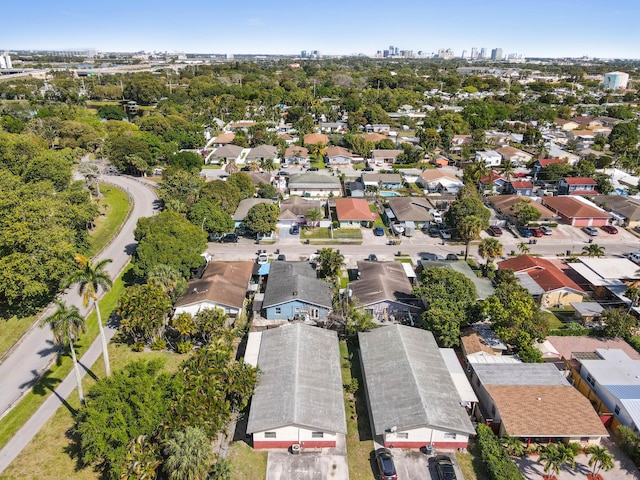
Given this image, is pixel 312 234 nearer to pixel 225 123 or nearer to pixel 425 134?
pixel 425 134

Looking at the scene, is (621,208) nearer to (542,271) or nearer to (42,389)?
(542,271)

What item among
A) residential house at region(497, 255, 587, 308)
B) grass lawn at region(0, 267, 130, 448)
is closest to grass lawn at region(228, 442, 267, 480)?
grass lawn at region(0, 267, 130, 448)

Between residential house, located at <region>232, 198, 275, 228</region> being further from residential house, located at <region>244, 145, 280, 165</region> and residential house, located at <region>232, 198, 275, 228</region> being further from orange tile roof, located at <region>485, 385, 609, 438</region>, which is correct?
orange tile roof, located at <region>485, 385, 609, 438</region>

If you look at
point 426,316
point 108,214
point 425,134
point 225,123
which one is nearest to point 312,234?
point 426,316

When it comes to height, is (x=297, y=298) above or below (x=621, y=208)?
below

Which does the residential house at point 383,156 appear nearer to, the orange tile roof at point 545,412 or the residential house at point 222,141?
the residential house at point 222,141

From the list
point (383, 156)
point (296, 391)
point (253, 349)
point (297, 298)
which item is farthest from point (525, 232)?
point (296, 391)
